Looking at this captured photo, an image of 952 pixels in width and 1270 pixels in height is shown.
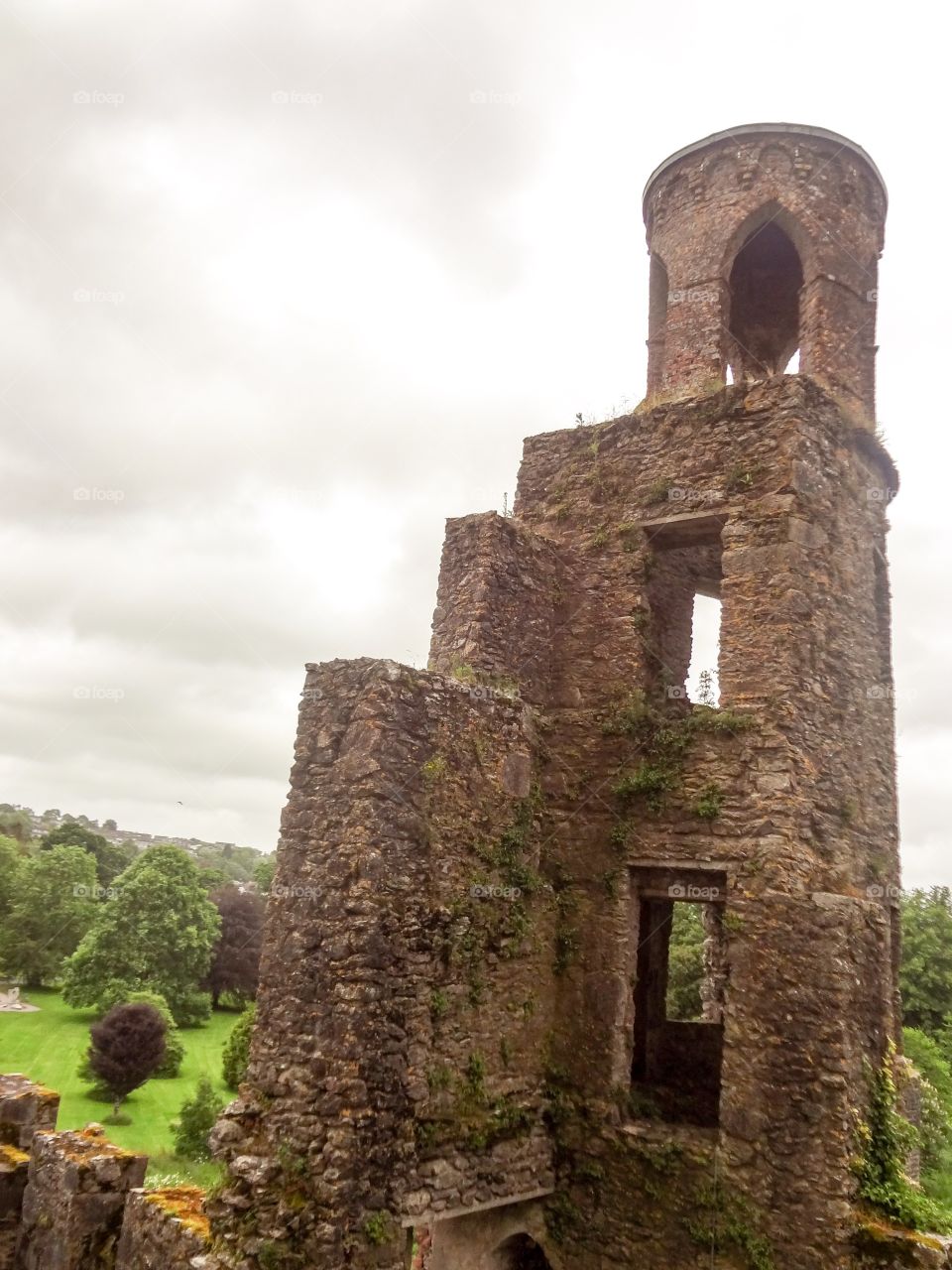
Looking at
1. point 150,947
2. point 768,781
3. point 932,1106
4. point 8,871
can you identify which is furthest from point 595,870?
point 8,871

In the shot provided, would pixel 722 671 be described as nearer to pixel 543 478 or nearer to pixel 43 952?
pixel 543 478

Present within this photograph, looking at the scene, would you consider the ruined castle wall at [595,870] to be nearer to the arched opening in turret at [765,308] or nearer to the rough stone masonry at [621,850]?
the rough stone masonry at [621,850]

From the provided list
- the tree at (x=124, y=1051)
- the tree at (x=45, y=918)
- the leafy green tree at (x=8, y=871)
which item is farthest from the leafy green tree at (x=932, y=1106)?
the leafy green tree at (x=8, y=871)

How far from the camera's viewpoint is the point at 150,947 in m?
40.4

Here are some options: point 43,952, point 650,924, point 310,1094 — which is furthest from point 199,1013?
point 310,1094

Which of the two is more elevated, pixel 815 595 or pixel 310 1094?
pixel 815 595

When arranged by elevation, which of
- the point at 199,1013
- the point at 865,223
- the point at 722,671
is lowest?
the point at 199,1013

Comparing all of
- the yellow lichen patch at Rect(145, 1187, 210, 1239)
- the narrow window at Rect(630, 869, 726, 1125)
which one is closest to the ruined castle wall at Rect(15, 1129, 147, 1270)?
the yellow lichen patch at Rect(145, 1187, 210, 1239)

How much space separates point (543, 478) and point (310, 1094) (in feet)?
23.3

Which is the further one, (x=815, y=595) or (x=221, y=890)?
(x=221, y=890)

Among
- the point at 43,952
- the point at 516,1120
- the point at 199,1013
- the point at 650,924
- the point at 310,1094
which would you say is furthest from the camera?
the point at 43,952

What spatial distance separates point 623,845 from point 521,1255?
447 cm

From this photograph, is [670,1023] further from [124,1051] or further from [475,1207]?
[124,1051]

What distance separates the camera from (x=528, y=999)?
887 centimetres
